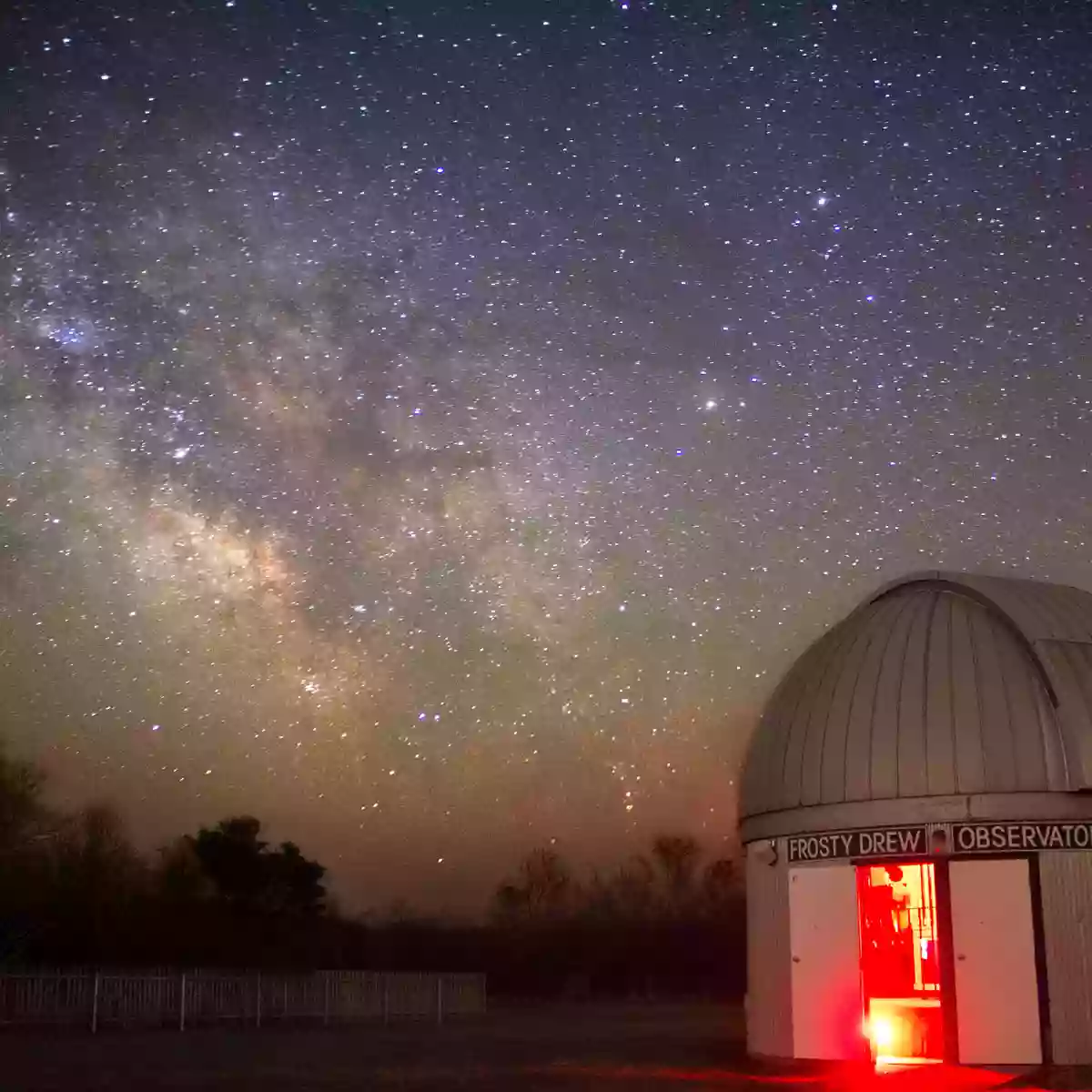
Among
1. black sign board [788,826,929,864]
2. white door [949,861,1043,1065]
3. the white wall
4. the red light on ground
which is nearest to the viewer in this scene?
white door [949,861,1043,1065]

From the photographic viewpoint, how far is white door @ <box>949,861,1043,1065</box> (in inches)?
656

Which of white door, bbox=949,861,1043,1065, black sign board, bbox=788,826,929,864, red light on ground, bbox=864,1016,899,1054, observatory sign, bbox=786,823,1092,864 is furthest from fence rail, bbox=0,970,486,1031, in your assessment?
white door, bbox=949,861,1043,1065

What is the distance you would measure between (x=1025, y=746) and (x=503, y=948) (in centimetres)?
4752

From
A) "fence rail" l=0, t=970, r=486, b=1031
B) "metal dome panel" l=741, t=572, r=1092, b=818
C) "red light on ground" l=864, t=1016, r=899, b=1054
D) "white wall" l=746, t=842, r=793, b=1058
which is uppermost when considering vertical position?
"metal dome panel" l=741, t=572, r=1092, b=818

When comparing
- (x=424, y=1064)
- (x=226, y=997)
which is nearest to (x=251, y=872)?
(x=226, y=997)

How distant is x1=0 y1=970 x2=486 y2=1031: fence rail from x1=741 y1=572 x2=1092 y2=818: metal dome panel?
15.9m

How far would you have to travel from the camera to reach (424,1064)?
19266 mm

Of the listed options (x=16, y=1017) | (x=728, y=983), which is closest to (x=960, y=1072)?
(x=16, y=1017)

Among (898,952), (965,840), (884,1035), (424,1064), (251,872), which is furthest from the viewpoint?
(251,872)

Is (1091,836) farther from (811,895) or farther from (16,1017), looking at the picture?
(16,1017)

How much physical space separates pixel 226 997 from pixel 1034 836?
20.4m

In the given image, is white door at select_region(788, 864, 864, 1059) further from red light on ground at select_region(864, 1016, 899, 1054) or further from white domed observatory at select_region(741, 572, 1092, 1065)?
red light on ground at select_region(864, 1016, 899, 1054)

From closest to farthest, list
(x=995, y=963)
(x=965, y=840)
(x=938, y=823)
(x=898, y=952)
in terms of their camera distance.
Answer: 1. (x=995, y=963)
2. (x=965, y=840)
3. (x=938, y=823)
4. (x=898, y=952)

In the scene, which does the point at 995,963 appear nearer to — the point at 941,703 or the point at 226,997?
the point at 941,703
